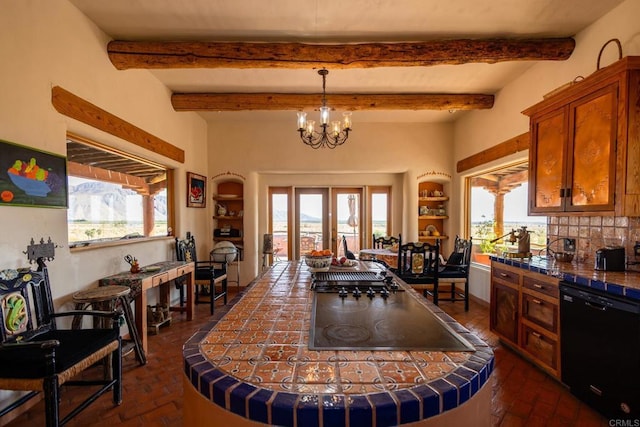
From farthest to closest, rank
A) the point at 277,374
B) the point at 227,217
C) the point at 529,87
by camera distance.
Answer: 1. the point at 227,217
2. the point at 529,87
3. the point at 277,374

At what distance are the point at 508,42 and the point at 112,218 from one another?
443 centimetres

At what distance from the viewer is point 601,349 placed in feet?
5.96

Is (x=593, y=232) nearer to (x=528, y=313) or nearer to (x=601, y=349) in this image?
(x=528, y=313)

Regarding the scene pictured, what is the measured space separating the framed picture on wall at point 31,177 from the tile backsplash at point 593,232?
4411 mm

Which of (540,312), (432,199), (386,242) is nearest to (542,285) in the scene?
(540,312)

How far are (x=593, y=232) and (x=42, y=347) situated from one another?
13.2 ft

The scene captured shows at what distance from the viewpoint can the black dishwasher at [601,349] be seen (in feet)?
5.42

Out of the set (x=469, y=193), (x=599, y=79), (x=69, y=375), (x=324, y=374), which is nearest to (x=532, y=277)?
(x=599, y=79)

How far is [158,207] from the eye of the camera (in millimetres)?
3943

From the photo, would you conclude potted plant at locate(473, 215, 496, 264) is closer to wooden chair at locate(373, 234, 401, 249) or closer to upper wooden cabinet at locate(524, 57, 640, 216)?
wooden chair at locate(373, 234, 401, 249)

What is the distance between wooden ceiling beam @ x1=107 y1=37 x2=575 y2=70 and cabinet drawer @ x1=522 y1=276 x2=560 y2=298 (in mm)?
2124

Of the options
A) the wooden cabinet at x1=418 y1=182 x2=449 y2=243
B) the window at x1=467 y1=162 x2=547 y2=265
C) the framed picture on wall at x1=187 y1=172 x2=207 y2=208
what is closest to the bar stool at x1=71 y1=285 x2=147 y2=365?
the framed picture on wall at x1=187 y1=172 x2=207 y2=208

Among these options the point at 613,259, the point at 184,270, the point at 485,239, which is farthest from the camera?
the point at 485,239

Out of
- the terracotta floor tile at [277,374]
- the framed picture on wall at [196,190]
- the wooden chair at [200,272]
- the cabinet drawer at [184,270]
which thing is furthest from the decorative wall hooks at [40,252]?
the framed picture on wall at [196,190]
